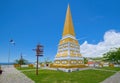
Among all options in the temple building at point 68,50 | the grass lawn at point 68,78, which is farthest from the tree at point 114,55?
the grass lawn at point 68,78

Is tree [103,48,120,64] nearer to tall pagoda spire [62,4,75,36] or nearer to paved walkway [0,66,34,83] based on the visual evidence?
tall pagoda spire [62,4,75,36]

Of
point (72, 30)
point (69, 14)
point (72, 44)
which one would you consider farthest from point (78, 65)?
point (69, 14)

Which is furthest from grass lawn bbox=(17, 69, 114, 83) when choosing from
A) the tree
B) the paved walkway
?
the tree

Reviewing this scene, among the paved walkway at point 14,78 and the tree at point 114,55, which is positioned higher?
the tree at point 114,55

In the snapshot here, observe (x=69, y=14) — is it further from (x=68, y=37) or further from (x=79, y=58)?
(x=79, y=58)

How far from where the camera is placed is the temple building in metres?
31.9

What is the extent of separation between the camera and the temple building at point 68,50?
3190cm

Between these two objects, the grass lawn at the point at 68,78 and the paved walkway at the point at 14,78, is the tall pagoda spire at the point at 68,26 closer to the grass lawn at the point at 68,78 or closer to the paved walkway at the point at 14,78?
the grass lawn at the point at 68,78

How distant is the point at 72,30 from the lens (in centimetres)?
3728

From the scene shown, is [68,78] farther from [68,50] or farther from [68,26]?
[68,26]

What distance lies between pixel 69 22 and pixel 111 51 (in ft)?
131

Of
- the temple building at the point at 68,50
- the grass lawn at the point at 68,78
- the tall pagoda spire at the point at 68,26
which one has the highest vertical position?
the tall pagoda spire at the point at 68,26

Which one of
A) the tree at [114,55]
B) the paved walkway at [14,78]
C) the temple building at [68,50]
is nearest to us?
the paved walkway at [14,78]

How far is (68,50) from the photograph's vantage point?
32844mm
